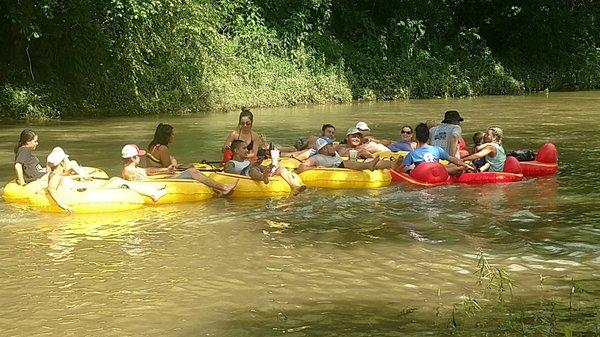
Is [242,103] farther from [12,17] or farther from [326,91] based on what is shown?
[12,17]

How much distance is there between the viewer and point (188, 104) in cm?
2102

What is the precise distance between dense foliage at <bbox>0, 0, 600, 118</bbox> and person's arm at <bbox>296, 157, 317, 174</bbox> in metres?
8.66

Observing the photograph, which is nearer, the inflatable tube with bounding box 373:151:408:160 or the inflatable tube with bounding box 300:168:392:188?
the inflatable tube with bounding box 300:168:392:188

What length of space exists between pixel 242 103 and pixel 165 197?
46.3ft

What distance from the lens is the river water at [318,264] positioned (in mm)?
4645

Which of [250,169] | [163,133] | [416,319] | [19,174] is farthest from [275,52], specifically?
[416,319]

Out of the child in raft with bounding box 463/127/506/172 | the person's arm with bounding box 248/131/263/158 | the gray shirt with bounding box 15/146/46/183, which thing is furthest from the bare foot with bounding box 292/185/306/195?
the gray shirt with bounding box 15/146/46/183

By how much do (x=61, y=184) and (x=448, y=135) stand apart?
Result: 190 inches

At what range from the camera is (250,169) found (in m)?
9.05

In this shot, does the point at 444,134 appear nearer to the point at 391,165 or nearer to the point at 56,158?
the point at 391,165

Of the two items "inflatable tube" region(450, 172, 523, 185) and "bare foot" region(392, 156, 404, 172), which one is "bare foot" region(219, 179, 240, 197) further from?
"inflatable tube" region(450, 172, 523, 185)

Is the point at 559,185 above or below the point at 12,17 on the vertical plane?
below

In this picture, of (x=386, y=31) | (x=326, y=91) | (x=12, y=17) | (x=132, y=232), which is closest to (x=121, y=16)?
(x=12, y=17)

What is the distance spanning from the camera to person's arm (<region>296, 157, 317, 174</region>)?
9.70 metres
